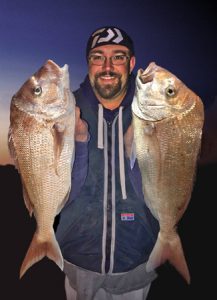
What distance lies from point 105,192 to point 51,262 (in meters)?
0.50

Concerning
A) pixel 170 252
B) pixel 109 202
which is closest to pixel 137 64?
pixel 109 202

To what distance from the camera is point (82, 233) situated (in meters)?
2.38

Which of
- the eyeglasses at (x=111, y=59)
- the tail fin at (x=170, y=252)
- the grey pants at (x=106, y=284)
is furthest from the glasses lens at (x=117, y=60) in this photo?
the grey pants at (x=106, y=284)

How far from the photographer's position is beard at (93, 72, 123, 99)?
7.79 feet

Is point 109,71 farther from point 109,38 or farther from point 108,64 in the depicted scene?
point 109,38

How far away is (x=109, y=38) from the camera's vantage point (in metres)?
2.35

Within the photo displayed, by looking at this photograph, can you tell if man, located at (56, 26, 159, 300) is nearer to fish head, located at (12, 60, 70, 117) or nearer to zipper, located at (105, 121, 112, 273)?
zipper, located at (105, 121, 112, 273)

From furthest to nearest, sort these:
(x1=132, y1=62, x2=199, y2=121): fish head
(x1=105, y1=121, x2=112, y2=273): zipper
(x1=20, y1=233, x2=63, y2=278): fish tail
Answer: (x1=105, y1=121, x2=112, y2=273): zipper → (x1=20, y1=233, x2=63, y2=278): fish tail → (x1=132, y1=62, x2=199, y2=121): fish head

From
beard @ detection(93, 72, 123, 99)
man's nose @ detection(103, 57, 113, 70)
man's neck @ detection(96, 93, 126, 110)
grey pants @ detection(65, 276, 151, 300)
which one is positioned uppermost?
man's nose @ detection(103, 57, 113, 70)

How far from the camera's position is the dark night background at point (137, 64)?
238cm

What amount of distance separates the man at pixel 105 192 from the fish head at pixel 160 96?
0.32 m

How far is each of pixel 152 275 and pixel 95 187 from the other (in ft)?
2.03

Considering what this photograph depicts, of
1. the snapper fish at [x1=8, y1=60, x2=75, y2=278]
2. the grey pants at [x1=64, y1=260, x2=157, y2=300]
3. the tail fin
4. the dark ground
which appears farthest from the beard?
the grey pants at [x1=64, y1=260, x2=157, y2=300]

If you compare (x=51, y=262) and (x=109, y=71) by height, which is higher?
(x=109, y=71)
